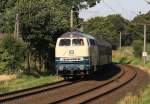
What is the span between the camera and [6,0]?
6322cm

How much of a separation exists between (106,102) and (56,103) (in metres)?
2.51

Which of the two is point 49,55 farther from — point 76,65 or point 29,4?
point 76,65

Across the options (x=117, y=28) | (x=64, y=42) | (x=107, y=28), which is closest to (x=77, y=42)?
(x=64, y=42)

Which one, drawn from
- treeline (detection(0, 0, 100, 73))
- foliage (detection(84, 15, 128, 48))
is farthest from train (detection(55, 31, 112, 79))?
foliage (detection(84, 15, 128, 48))

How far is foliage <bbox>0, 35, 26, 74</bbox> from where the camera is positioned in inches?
1407

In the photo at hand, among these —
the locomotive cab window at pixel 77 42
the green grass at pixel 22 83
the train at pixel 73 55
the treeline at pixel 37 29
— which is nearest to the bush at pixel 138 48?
the treeline at pixel 37 29

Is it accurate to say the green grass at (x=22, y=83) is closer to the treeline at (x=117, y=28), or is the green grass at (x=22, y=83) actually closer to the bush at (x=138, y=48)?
the bush at (x=138, y=48)

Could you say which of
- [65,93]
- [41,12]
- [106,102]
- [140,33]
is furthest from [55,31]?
[140,33]

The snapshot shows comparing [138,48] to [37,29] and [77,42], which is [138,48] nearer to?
[37,29]

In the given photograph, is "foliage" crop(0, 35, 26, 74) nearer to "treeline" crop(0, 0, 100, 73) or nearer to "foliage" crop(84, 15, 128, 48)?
"treeline" crop(0, 0, 100, 73)

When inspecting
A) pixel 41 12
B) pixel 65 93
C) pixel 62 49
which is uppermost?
pixel 41 12

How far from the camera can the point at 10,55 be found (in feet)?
117

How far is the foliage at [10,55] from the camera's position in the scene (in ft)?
117

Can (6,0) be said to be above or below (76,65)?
above
